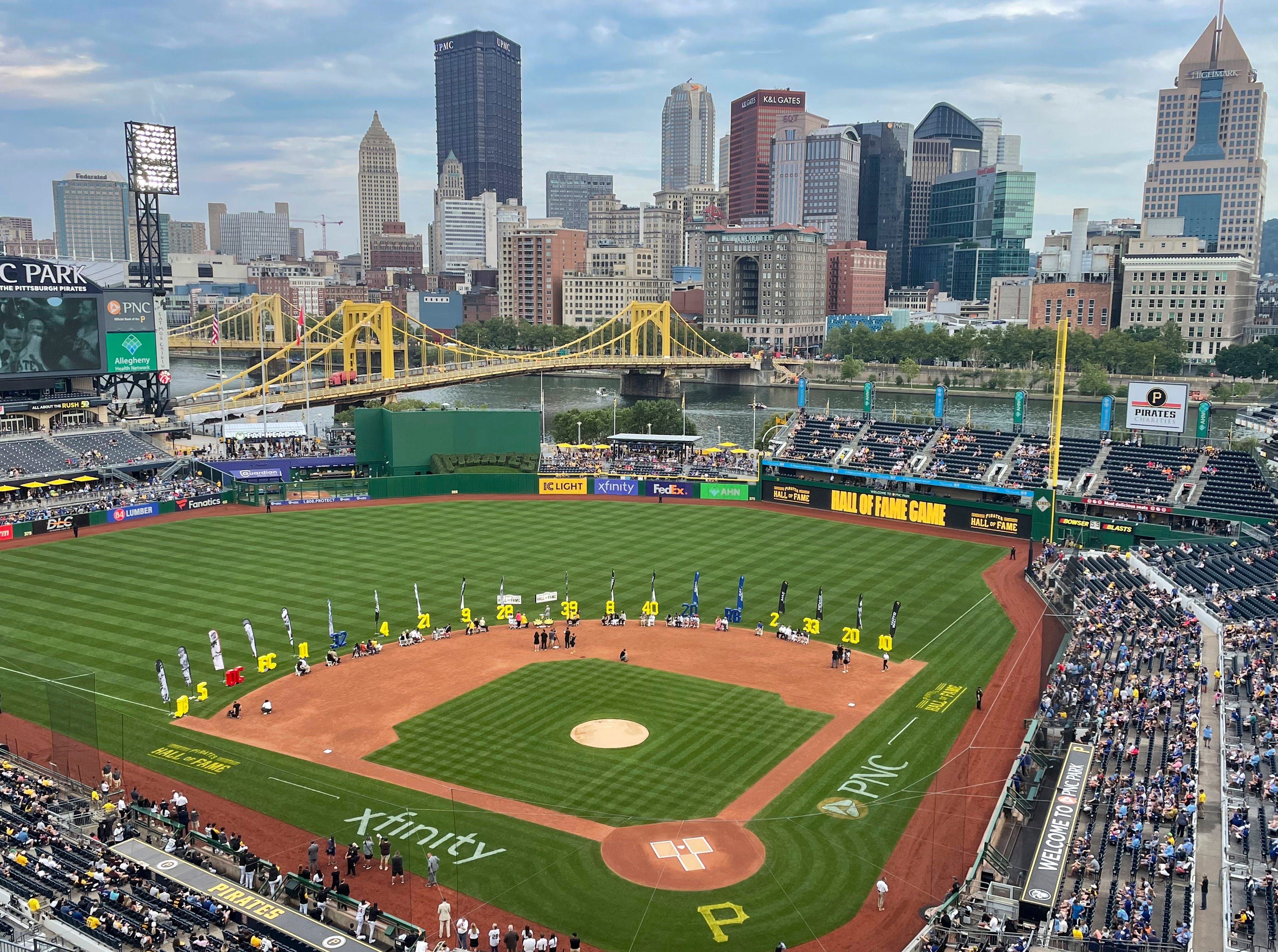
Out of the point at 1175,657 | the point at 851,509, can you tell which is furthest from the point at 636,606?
the point at 851,509

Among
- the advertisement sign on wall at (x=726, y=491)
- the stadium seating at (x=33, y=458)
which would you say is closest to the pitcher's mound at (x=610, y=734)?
the advertisement sign on wall at (x=726, y=491)

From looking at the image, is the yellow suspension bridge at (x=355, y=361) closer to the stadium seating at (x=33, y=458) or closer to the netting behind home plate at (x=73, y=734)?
the stadium seating at (x=33, y=458)

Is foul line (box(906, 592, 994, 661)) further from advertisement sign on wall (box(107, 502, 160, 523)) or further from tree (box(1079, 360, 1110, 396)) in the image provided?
tree (box(1079, 360, 1110, 396))

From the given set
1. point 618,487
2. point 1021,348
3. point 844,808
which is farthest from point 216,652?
point 1021,348

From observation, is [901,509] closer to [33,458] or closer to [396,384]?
[33,458]

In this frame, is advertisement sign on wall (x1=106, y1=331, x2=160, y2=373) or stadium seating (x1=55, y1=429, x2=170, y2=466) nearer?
stadium seating (x1=55, y1=429, x2=170, y2=466)

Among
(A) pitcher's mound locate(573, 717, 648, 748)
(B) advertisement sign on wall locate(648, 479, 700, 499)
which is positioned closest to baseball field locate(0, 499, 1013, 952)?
(A) pitcher's mound locate(573, 717, 648, 748)

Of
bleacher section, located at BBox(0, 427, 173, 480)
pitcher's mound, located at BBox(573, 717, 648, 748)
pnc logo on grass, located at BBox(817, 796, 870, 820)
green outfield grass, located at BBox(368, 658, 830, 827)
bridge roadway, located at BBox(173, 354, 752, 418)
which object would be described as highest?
bridge roadway, located at BBox(173, 354, 752, 418)

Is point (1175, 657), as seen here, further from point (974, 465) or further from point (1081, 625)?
point (974, 465)
